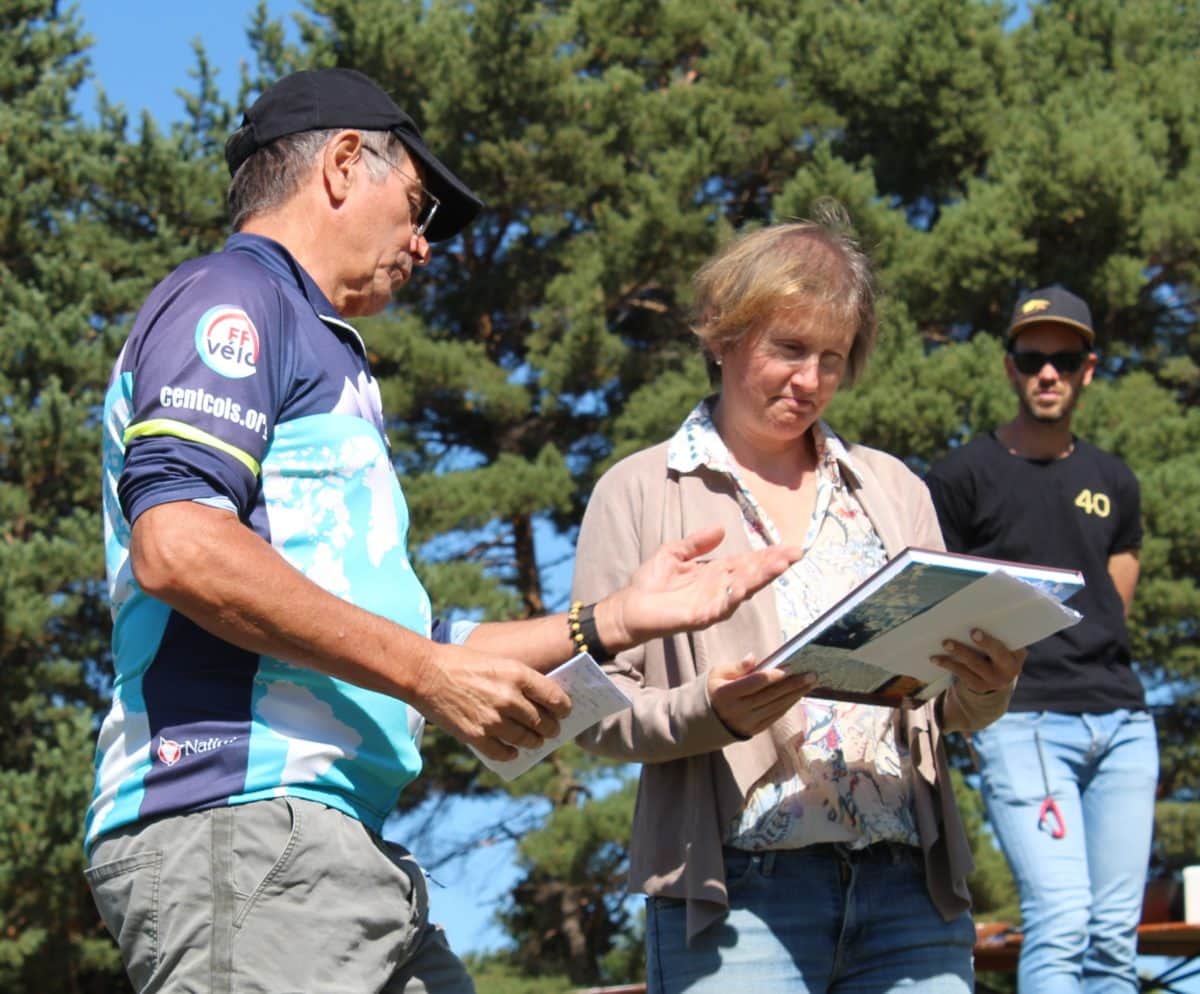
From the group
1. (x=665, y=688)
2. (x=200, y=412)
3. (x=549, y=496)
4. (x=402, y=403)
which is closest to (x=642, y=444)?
(x=549, y=496)

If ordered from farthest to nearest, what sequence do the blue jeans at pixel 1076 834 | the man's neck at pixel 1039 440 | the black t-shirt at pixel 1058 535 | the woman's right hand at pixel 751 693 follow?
the man's neck at pixel 1039 440 < the black t-shirt at pixel 1058 535 < the blue jeans at pixel 1076 834 < the woman's right hand at pixel 751 693

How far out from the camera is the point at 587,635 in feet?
7.86

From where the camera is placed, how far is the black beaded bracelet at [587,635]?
2389 millimetres

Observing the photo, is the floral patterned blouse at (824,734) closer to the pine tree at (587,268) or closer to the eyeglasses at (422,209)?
the eyeglasses at (422,209)

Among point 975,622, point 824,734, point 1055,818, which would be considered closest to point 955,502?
point 1055,818

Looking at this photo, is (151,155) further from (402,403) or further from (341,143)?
(341,143)

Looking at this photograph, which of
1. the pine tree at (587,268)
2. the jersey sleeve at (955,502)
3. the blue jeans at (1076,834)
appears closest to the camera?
the blue jeans at (1076,834)

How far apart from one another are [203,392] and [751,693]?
3.34 ft

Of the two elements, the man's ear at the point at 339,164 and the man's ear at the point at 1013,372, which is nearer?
the man's ear at the point at 339,164

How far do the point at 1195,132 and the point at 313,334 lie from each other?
15499 millimetres

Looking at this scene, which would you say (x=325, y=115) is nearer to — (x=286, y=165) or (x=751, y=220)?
(x=286, y=165)

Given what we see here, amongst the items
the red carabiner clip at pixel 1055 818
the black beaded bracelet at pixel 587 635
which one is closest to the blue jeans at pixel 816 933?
the black beaded bracelet at pixel 587 635

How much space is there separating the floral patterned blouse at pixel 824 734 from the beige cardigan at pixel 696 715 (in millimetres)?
26

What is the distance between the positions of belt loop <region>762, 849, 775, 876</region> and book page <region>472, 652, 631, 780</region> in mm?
615
